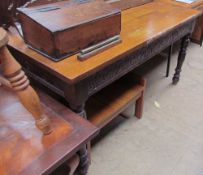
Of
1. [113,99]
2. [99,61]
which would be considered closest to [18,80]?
[99,61]

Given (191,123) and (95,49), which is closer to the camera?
(95,49)

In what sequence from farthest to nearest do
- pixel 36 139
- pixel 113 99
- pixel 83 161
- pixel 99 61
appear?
pixel 113 99 < pixel 83 161 < pixel 99 61 < pixel 36 139

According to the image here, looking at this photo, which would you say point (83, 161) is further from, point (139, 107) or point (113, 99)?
point (139, 107)

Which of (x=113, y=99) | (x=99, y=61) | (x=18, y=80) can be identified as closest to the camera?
(x=18, y=80)

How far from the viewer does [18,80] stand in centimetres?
78

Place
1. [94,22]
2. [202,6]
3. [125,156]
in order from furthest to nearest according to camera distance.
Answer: [202,6] < [125,156] < [94,22]

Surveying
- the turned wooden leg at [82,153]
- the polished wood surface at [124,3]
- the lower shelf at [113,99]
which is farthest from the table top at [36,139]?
the polished wood surface at [124,3]

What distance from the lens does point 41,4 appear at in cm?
129

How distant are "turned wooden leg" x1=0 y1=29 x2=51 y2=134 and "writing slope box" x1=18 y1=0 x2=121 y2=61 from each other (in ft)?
0.96

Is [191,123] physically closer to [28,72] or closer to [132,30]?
[132,30]

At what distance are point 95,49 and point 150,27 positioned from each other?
18.9 inches

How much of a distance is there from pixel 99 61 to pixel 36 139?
1.45 feet

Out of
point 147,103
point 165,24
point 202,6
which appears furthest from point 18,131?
point 202,6

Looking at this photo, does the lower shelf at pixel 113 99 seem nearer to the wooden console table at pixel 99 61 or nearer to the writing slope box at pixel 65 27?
the wooden console table at pixel 99 61
